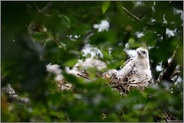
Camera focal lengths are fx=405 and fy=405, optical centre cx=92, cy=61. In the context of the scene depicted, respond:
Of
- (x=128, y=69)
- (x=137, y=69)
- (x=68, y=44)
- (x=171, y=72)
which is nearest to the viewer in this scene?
(x=68, y=44)

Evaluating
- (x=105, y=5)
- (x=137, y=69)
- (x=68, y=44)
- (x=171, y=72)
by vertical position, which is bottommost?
(x=68, y=44)

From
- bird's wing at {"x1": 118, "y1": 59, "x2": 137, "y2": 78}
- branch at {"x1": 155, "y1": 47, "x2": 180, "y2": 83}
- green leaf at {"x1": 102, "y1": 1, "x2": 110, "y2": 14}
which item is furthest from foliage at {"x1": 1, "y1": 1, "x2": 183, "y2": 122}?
bird's wing at {"x1": 118, "y1": 59, "x2": 137, "y2": 78}

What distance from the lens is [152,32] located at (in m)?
1.81

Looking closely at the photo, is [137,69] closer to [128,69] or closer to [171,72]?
[128,69]

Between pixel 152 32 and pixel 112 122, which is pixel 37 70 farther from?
pixel 152 32

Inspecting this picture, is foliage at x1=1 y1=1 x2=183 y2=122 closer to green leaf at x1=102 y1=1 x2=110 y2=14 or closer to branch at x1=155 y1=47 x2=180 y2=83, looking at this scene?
green leaf at x1=102 y1=1 x2=110 y2=14

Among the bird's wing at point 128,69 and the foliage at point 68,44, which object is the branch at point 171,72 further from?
the bird's wing at point 128,69

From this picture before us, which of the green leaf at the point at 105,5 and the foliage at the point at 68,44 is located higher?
the green leaf at the point at 105,5

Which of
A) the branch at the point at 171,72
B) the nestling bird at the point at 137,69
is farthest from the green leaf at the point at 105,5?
the nestling bird at the point at 137,69

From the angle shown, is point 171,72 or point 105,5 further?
point 171,72

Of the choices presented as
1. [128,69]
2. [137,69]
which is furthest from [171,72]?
[137,69]

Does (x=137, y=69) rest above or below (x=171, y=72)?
above

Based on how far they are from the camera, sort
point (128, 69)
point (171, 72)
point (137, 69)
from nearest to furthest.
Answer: point (171, 72)
point (128, 69)
point (137, 69)

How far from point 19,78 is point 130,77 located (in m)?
6.41
